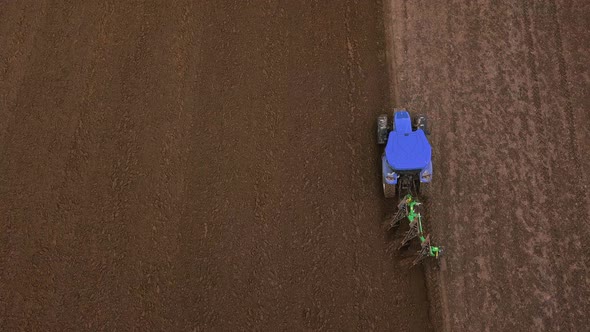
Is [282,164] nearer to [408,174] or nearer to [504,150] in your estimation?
[408,174]

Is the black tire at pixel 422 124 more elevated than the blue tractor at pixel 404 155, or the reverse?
the black tire at pixel 422 124

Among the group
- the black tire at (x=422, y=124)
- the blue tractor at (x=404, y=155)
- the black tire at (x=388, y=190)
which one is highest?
the black tire at (x=422, y=124)

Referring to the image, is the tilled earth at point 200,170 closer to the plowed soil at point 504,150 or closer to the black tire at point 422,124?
the plowed soil at point 504,150

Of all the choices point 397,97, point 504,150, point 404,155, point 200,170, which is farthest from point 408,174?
point 200,170

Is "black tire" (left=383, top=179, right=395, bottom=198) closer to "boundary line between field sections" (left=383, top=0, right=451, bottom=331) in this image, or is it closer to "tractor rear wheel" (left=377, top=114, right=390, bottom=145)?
"tractor rear wheel" (left=377, top=114, right=390, bottom=145)

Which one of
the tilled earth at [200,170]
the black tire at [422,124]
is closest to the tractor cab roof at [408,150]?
the black tire at [422,124]

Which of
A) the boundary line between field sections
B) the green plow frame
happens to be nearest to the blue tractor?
the green plow frame
